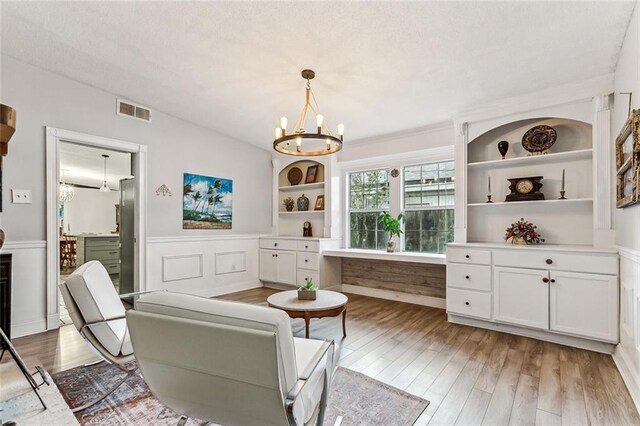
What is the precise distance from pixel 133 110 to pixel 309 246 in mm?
3084

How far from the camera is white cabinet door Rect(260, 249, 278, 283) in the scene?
546cm

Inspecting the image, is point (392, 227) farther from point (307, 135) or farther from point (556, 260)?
point (307, 135)

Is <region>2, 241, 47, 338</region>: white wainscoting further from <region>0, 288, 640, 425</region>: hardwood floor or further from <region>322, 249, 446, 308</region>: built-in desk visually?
<region>322, 249, 446, 308</region>: built-in desk

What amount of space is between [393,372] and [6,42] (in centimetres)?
454

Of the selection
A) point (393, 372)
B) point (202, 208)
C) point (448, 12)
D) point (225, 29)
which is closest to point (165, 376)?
point (393, 372)

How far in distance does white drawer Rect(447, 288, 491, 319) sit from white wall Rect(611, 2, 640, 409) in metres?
1.02

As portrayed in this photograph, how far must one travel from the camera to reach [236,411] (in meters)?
1.27

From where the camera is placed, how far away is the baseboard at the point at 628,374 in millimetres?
1991

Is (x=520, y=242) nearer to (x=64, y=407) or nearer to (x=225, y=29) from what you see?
(x=225, y=29)

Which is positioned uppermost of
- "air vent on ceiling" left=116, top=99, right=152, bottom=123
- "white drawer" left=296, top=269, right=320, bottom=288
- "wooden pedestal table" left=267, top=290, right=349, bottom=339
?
"air vent on ceiling" left=116, top=99, right=152, bottom=123

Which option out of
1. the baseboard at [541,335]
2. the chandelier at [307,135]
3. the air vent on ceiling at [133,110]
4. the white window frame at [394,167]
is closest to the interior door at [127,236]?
the air vent on ceiling at [133,110]

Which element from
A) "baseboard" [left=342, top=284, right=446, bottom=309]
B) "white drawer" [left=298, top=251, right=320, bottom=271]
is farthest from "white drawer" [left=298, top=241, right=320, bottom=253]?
"baseboard" [left=342, top=284, right=446, bottom=309]

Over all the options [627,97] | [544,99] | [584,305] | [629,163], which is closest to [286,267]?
[584,305]

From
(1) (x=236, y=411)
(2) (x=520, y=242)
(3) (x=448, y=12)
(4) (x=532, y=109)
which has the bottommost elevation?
(1) (x=236, y=411)
